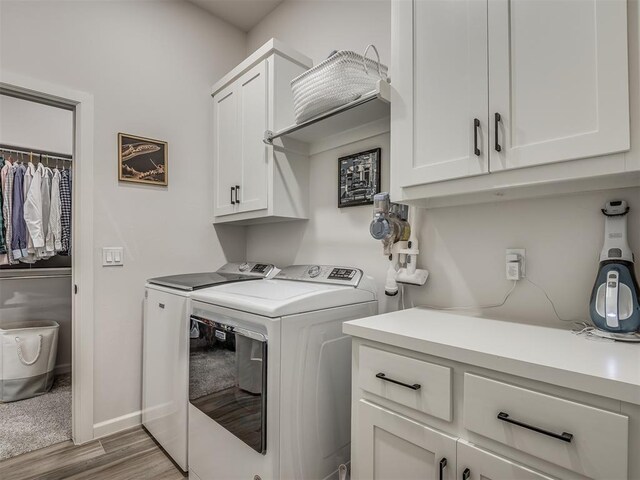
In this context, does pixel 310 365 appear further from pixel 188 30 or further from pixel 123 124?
pixel 188 30

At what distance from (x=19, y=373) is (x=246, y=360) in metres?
2.49

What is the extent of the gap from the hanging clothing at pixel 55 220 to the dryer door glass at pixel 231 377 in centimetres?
232

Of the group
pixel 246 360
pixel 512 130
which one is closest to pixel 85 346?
pixel 246 360

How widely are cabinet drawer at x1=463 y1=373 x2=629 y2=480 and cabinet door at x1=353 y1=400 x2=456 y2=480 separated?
0.14m

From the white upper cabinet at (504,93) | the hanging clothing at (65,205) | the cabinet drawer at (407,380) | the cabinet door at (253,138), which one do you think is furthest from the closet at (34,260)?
the white upper cabinet at (504,93)

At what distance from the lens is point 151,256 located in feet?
7.90

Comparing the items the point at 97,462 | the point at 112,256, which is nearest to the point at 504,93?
the point at 112,256

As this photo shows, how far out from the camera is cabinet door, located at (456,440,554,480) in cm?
85

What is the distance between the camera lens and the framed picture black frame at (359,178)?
1.88 meters

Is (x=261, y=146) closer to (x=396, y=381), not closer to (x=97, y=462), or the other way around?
(x=396, y=381)

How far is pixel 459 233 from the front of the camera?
5.07 ft

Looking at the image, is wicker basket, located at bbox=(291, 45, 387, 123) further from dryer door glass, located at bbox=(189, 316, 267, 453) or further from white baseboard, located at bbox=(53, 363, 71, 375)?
white baseboard, located at bbox=(53, 363, 71, 375)

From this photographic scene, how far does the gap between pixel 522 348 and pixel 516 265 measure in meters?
0.48

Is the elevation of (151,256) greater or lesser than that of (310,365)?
greater
